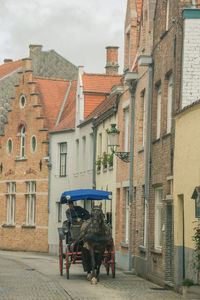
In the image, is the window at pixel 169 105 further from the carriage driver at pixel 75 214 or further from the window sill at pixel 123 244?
the window sill at pixel 123 244

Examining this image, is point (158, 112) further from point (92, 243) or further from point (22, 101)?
point (22, 101)

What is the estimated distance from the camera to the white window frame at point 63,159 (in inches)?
1736

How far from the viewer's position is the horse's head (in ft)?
67.2

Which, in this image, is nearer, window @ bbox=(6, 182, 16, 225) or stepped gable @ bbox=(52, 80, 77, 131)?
stepped gable @ bbox=(52, 80, 77, 131)

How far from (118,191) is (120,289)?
11.4 m

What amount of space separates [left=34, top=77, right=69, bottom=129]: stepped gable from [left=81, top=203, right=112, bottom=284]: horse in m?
25.9

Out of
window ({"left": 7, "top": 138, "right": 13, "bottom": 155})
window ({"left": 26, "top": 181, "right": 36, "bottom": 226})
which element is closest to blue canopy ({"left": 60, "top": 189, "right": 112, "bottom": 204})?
window ({"left": 26, "top": 181, "right": 36, "bottom": 226})

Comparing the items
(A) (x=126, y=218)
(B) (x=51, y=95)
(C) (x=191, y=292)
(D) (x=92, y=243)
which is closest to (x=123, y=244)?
(A) (x=126, y=218)

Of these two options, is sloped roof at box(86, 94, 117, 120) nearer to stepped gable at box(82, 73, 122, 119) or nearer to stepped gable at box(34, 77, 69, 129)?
stepped gable at box(82, 73, 122, 119)

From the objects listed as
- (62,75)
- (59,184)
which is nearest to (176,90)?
(59,184)

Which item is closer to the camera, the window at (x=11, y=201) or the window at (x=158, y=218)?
the window at (x=158, y=218)

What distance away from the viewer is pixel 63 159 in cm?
4431

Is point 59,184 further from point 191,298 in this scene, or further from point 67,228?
point 191,298

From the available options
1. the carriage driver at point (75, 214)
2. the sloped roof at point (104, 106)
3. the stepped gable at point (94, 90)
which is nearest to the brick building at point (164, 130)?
the carriage driver at point (75, 214)
